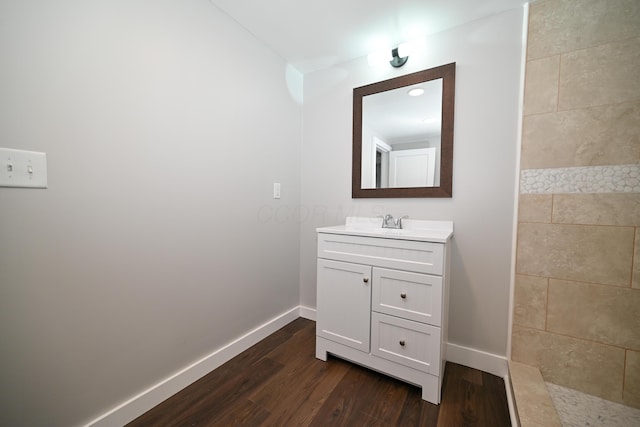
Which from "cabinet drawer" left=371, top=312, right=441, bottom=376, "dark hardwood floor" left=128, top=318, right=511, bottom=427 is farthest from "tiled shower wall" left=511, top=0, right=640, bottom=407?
"cabinet drawer" left=371, top=312, right=441, bottom=376

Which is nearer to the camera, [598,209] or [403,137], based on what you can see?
[598,209]

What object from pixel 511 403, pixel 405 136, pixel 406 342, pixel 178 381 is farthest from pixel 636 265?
pixel 178 381

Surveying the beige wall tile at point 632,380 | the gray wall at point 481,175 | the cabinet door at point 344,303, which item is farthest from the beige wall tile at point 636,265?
the cabinet door at point 344,303

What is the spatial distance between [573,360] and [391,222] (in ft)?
3.95

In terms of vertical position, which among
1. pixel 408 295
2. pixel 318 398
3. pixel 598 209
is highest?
pixel 598 209

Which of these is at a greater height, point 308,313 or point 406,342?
point 406,342

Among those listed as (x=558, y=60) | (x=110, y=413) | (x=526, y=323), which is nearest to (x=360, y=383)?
(x=526, y=323)

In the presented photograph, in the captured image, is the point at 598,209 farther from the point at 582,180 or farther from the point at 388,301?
the point at 388,301

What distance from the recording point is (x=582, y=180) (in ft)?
4.26

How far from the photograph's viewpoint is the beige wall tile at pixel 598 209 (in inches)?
47.5

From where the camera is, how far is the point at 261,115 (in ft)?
6.07

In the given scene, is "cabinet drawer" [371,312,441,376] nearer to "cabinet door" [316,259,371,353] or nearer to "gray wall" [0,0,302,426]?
"cabinet door" [316,259,371,353]

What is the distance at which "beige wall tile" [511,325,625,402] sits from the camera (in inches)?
49.7

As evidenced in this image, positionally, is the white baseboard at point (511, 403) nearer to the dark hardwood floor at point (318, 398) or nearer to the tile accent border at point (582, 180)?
the dark hardwood floor at point (318, 398)
